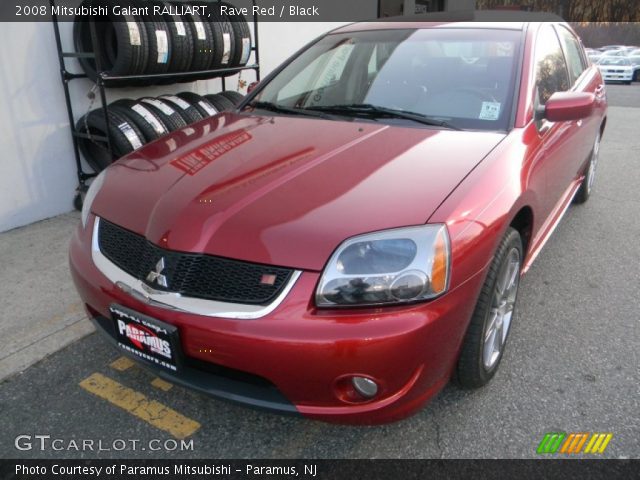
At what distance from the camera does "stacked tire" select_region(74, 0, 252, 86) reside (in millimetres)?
3930

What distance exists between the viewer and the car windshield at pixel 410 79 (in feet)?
8.25

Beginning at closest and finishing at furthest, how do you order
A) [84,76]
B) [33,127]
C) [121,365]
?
[121,365] → [33,127] → [84,76]

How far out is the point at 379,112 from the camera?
2629 millimetres

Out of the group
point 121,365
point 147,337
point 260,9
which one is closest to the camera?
point 147,337

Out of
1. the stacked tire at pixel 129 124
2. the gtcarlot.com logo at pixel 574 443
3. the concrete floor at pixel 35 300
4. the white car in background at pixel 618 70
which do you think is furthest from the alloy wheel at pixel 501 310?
the white car in background at pixel 618 70

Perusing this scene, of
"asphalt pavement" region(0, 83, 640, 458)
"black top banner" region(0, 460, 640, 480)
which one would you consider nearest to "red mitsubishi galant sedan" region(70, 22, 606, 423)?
"asphalt pavement" region(0, 83, 640, 458)

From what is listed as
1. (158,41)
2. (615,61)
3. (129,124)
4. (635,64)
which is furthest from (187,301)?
(635,64)

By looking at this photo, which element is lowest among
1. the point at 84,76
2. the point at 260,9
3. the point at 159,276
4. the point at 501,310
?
the point at 501,310

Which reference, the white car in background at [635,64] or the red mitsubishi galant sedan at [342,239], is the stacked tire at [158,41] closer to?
the red mitsubishi galant sedan at [342,239]

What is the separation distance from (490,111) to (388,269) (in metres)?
1.21

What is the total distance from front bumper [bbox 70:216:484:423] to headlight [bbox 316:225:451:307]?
1.5 inches

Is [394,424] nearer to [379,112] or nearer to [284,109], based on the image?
[379,112]

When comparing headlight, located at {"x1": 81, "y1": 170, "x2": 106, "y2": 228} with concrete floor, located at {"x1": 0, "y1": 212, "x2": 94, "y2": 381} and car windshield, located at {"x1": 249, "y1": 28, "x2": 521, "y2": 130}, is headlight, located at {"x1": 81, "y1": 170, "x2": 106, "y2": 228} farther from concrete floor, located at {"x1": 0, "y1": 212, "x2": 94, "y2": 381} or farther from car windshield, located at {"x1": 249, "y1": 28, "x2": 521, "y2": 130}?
car windshield, located at {"x1": 249, "y1": 28, "x2": 521, "y2": 130}

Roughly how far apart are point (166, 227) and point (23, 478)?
107 centimetres
